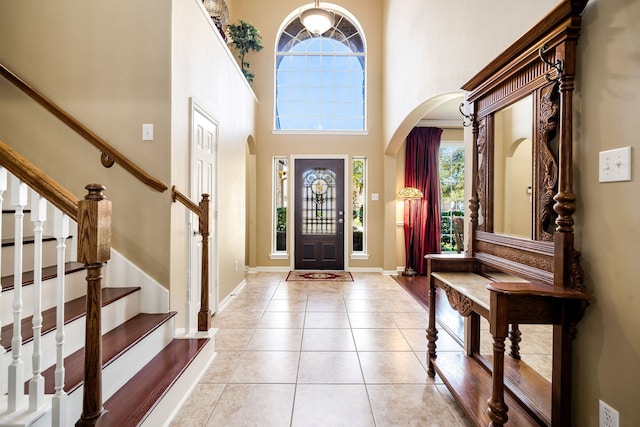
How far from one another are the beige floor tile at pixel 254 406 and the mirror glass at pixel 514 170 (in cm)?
163

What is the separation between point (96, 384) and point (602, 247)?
2.00 meters

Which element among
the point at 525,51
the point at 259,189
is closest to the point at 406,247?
the point at 259,189

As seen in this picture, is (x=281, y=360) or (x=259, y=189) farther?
(x=259, y=189)

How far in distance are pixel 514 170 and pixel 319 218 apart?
4.32 metres

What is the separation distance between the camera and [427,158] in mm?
6039

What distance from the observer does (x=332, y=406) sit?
1.94m

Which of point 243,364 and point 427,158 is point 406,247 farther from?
point 243,364

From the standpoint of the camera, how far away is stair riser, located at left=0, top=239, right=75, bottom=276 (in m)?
1.88

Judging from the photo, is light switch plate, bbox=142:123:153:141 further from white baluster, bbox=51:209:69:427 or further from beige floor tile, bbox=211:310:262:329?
beige floor tile, bbox=211:310:262:329

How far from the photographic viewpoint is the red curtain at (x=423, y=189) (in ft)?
19.6

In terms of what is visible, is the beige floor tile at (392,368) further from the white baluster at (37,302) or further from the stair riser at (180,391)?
the white baluster at (37,302)

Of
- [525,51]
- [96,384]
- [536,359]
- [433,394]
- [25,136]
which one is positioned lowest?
[433,394]

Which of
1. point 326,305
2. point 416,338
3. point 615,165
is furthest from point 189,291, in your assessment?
point 615,165

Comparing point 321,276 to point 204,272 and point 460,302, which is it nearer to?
point 204,272
